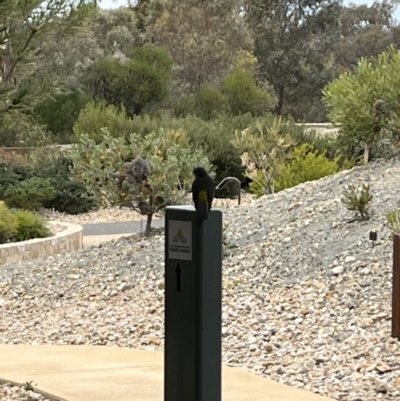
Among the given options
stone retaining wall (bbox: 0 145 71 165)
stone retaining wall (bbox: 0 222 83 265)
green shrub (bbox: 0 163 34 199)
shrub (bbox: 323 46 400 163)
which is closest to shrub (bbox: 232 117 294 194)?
shrub (bbox: 323 46 400 163)

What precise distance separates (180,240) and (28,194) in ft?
46.6

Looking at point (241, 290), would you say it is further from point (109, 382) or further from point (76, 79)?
point (76, 79)

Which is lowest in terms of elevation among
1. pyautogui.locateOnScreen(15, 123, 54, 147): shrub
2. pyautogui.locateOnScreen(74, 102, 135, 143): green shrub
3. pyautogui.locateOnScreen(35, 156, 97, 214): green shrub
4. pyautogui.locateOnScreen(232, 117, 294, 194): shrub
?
pyautogui.locateOnScreen(35, 156, 97, 214): green shrub

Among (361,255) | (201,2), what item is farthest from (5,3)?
(201,2)

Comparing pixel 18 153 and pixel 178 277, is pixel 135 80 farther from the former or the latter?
pixel 178 277

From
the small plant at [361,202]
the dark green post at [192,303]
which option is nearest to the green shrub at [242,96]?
the small plant at [361,202]

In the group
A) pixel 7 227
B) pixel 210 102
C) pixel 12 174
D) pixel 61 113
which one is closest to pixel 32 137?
pixel 12 174

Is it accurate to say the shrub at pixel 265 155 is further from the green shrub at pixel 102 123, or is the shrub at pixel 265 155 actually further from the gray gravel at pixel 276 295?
the green shrub at pixel 102 123

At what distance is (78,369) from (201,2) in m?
36.1

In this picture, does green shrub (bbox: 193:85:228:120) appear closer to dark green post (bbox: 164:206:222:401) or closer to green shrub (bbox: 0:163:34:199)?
green shrub (bbox: 0:163:34:199)

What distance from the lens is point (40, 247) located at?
470 inches

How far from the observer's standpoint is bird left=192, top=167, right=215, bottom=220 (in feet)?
11.3

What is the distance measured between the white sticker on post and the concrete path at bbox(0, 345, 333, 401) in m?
1.16

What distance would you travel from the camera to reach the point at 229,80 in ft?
96.1
